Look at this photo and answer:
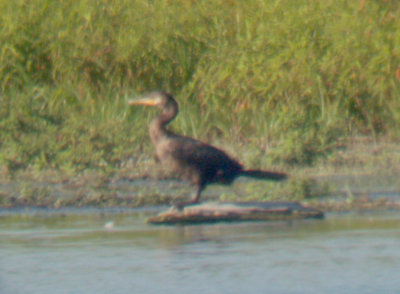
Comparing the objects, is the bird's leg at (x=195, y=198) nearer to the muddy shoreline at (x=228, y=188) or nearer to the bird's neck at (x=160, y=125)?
the muddy shoreline at (x=228, y=188)

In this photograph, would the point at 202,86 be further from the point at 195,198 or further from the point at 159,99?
the point at 195,198

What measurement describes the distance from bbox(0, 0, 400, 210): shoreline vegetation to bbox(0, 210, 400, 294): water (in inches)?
81.5

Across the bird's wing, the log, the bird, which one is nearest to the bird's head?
the bird

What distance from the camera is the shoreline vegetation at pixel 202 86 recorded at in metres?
10.7

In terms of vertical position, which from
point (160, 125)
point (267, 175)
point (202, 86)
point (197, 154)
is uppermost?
point (160, 125)

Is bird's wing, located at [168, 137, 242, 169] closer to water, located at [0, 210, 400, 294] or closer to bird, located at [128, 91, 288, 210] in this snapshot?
bird, located at [128, 91, 288, 210]

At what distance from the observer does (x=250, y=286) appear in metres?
5.68

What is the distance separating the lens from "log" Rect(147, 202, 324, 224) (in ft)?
26.4

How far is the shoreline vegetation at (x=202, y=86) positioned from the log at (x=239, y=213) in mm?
1810

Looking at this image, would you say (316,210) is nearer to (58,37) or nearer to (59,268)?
(59,268)

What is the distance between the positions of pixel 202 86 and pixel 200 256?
20.9 feet

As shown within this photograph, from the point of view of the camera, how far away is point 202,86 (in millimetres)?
12820

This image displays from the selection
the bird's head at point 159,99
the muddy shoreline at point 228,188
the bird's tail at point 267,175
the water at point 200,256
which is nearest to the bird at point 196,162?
the bird's tail at point 267,175

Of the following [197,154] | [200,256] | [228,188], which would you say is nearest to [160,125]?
[197,154]
